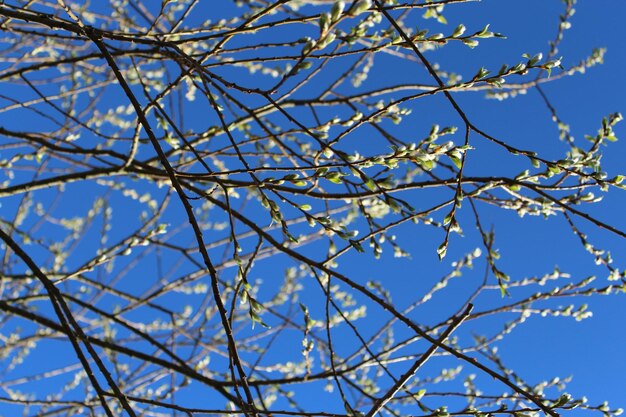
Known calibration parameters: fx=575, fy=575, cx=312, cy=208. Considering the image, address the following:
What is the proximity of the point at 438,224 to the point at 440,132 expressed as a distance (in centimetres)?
61

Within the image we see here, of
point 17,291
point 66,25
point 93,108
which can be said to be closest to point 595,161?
point 66,25

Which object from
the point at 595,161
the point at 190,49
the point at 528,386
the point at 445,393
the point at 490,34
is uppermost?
the point at 190,49

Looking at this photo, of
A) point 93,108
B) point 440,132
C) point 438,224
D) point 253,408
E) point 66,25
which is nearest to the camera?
point 253,408

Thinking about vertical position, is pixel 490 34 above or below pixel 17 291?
below

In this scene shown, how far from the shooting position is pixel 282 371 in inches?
159

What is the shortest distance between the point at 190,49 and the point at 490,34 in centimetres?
228

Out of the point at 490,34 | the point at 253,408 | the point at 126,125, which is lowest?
the point at 253,408

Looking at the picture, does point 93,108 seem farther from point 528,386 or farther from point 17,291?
point 528,386

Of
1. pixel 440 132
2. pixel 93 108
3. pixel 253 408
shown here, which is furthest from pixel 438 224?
pixel 93 108

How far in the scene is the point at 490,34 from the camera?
71.2 inches

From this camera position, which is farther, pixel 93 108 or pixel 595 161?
pixel 93 108

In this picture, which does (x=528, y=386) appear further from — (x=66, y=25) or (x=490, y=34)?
(x=66, y=25)

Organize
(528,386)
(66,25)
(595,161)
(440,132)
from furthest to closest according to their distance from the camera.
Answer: (528,386) → (595,161) → (440,132) → (66,25)

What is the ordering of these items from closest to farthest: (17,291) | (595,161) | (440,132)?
(440,132), (595,161), (17,291)
